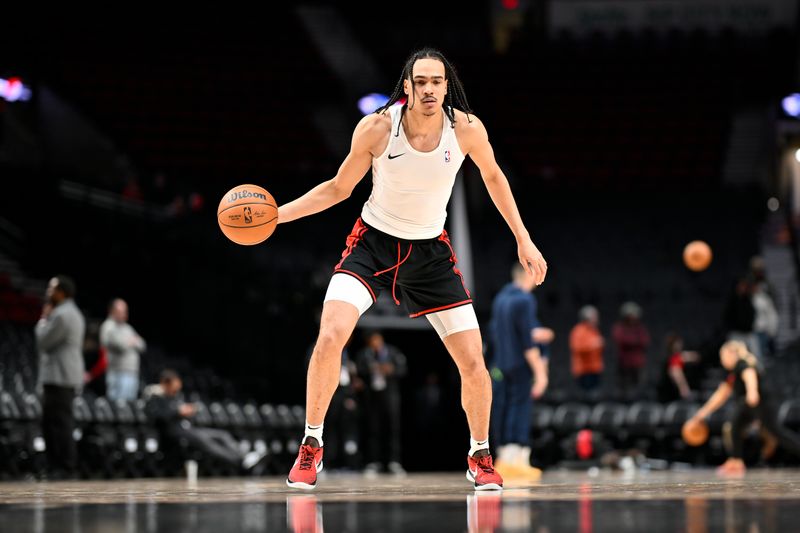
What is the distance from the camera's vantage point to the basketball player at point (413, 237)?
196 inches

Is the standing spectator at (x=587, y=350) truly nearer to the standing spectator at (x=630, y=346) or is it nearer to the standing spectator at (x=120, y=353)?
the standing spectator at (x=630, y=346)

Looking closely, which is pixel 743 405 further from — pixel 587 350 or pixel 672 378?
pixel 587 350

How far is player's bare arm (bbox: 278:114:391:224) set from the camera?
5.04 meters

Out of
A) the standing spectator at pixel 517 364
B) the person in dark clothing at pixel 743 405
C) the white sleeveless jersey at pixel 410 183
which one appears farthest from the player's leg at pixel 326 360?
the person in dark clothing at pixel 743 405

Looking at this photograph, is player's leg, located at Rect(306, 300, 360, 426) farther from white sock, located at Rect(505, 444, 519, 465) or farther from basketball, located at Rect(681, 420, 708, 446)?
basketball, located at Rect(681, 420, 708, 446)

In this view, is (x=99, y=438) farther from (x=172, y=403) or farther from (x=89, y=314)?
(x=89, y=314)

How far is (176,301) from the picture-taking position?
15250mm

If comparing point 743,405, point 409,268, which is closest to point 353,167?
point 409,268

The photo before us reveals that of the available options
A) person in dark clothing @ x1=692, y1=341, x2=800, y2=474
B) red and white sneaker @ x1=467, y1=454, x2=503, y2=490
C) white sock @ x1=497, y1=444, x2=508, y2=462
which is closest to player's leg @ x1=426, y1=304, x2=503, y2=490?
red and white sneaker @ x1=467, y1=454, x2=503, y2=490

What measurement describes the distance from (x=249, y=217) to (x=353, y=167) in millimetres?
511

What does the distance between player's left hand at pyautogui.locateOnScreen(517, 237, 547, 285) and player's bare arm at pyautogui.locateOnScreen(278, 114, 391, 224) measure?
77 centimetres

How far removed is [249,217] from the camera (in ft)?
16.9

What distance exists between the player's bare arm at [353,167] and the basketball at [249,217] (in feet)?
0.22

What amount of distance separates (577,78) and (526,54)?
119cm
